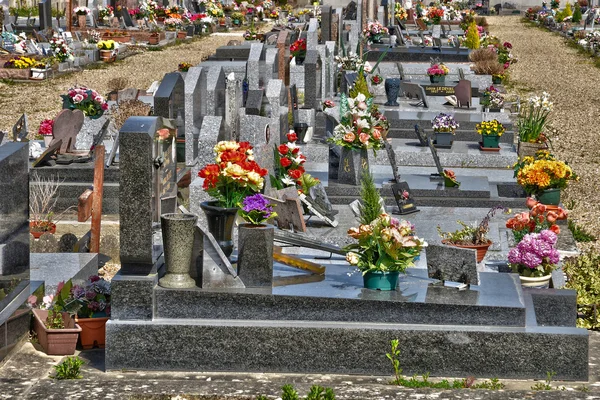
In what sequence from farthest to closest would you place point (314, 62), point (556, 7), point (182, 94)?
point (556, 7)
point (314, 62)
point (182, 94)

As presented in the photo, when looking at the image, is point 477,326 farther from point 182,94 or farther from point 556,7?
point 556,7

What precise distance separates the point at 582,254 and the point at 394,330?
4.97 metres

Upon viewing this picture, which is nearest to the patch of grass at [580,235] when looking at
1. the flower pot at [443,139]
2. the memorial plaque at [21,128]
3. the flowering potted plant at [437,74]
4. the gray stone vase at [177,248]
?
the flower pot at [443,139]

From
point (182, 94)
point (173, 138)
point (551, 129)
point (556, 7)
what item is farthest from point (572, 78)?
point (556, 7)

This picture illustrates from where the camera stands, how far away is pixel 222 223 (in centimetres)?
970

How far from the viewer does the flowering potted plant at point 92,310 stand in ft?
29.6

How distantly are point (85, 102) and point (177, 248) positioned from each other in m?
8.62

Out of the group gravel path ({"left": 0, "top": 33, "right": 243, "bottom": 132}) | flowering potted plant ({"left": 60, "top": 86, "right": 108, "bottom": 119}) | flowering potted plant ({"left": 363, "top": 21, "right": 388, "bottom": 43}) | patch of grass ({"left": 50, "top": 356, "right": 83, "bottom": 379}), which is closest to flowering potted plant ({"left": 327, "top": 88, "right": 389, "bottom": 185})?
flowering potted plant ({"left": 60, "top": 86, "right": 108, "bottom": 119})

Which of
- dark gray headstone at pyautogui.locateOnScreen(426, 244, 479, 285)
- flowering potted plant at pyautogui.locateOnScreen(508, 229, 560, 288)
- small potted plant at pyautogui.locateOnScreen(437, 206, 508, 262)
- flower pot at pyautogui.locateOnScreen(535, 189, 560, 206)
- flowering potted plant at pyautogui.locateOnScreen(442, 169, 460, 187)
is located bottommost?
flower pot at pyautogui.locateOnScreen(535, 189, 560, 206)

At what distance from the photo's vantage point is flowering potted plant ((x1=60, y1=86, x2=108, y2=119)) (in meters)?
16.8

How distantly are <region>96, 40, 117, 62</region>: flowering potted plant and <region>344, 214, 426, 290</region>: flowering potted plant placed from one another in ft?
82.4

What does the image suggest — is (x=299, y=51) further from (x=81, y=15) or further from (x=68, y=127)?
(x=81, y=15)

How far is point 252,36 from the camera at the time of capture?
35156 millimetres

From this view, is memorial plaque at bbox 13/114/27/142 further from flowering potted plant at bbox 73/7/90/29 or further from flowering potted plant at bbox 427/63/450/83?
flowering potted plant at bbox 73/7/90/29
